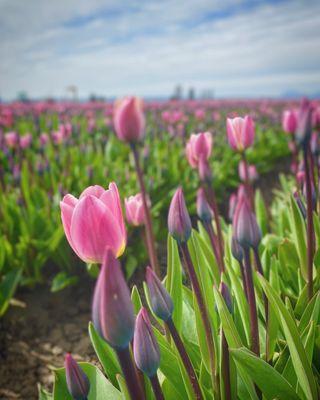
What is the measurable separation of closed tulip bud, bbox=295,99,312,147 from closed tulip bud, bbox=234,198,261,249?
0.26 m

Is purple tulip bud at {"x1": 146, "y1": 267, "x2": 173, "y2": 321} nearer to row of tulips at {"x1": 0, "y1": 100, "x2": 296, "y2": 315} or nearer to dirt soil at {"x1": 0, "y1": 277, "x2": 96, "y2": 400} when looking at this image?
row of tulips at {"x1": 0, "y1": 100, "x2": 296, "y2": 315}

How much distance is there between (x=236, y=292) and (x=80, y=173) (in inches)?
128

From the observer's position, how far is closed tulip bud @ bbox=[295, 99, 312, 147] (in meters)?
1.06

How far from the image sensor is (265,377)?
3.35 feet

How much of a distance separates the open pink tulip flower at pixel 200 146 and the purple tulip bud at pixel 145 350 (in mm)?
1234

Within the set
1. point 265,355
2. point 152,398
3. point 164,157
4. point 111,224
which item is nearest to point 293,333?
point 265,355

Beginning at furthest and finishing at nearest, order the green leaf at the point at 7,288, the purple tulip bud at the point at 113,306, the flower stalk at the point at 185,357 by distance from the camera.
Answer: the green leaf at the point at 7,288 < the flower stalk at the point at 185,357 < the purple tulip bud at the point at 113,306

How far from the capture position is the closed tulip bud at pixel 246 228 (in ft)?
3.42

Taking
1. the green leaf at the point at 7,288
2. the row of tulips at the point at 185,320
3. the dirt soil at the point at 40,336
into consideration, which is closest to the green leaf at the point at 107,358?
the row of tulips at the point at 185,320

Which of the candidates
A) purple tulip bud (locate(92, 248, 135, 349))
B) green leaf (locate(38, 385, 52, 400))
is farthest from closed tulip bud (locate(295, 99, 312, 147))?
green leaf (locate(38, 385, 52, 400))

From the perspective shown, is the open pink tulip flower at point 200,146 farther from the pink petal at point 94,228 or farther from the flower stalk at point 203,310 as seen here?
the pink petal at point 94,228

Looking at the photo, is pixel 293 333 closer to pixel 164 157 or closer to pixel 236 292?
pixel 236 292

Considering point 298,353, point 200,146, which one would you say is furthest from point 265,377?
point 200,146

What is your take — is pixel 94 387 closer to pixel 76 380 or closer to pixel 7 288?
pixel 76 380
